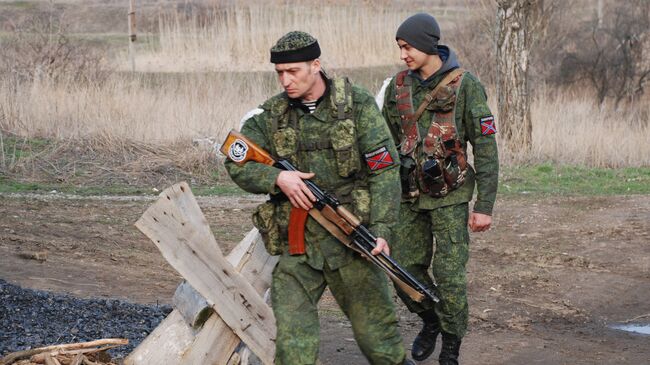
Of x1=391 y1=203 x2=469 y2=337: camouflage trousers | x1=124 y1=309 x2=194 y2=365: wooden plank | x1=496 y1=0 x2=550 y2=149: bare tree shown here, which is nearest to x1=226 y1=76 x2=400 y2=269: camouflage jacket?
x1=124 y1=309 x2=194 y2=365: wooden plank

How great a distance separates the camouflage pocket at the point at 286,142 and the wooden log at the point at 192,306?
829 mm

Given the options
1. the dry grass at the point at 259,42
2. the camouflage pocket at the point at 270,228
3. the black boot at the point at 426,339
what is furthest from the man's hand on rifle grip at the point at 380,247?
the dry grass at the point at 259,42

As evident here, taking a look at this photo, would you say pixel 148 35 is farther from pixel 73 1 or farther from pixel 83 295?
pixel 83 295

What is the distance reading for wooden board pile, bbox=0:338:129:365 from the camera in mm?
5145

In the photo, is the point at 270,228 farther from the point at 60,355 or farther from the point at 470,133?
the point at 470,133

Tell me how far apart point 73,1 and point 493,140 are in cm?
3141

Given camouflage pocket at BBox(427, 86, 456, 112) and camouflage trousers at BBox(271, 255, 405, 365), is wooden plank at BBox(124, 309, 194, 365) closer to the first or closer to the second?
camouflage trousers at BBox(271, 255, 405, 365)

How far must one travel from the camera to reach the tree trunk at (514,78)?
1424cm

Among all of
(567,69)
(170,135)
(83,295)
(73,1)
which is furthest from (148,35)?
(83,295)

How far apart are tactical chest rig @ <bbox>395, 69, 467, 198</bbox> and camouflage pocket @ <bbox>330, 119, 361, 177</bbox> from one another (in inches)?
44.0

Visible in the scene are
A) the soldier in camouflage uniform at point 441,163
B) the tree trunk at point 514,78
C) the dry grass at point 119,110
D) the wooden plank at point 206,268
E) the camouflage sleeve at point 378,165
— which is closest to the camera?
the camouflage sleeve at point 378,165

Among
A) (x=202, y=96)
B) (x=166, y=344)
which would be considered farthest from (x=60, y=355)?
(x=202, y=96)

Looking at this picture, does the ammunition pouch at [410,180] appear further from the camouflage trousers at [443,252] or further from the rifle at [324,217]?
the rifle at [324,217]

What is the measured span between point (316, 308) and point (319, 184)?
1.75 ft
